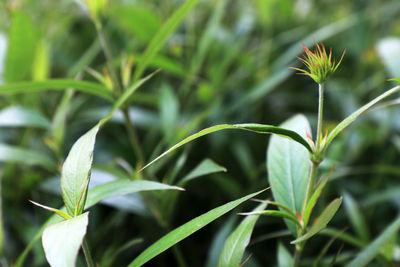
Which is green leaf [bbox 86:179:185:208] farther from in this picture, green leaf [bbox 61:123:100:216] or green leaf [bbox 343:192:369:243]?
green leaf [bbox 343:192:369:243]

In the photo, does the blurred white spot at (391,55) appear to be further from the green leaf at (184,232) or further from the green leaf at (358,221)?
the green leaf at (184,232)

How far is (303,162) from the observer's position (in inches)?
12.1

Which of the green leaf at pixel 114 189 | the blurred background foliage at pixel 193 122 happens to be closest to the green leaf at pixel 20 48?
the blurred background foliage at pixel 193 122

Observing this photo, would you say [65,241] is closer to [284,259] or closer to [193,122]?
[284,259]

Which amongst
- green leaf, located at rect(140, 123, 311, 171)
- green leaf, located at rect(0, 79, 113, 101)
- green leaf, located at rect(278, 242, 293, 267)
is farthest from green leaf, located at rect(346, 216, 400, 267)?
green leaf, located at rect(0, 79, 113, 101)

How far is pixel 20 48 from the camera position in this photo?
0.50 metres

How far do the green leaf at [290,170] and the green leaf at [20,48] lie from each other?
1.20 feet

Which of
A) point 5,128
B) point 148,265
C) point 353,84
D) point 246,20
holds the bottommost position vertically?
point 148,265

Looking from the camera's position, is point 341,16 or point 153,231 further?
point 341,16

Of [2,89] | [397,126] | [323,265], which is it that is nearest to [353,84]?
[397,126]

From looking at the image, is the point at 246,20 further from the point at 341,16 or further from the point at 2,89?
the point at 2,89

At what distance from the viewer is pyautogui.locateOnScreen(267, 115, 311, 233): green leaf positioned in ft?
0.97

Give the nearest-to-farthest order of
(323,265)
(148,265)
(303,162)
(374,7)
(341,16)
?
(303,162) < (323,265) < (148,265) < (374,7) < (341,16)

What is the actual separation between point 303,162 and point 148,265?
12.9 inches
